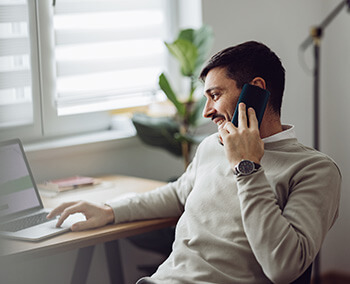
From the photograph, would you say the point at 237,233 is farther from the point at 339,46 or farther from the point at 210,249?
the point at 339,46

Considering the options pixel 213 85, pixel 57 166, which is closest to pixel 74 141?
pixel 57 166

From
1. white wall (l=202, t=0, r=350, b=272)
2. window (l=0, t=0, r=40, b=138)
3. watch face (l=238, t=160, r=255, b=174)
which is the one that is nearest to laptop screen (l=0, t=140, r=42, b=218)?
window (l=0, t=0, r=40, b=138)

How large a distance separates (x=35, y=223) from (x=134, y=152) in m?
0.87

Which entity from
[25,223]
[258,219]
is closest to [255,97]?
[258,219]

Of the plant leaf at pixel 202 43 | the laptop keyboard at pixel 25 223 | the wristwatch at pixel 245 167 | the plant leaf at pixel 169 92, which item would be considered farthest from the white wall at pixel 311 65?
the wristwatch at pixel 245 167

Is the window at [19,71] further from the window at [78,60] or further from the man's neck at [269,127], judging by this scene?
the man's neck at [269,127]

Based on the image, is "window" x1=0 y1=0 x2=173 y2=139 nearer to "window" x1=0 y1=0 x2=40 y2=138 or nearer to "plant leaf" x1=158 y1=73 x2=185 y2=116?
"window" x1=0 y1=0 x2=40 y2=138

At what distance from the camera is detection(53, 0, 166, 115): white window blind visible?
240 centimetres

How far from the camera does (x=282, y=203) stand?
136cm

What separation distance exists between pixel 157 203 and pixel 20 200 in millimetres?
421

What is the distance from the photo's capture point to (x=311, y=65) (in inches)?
112

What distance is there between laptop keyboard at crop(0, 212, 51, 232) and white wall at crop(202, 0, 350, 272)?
1.27 metres

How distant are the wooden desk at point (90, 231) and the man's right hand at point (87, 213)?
19 mm

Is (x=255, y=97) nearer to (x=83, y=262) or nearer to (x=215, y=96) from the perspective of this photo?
(x=215, y=96)
